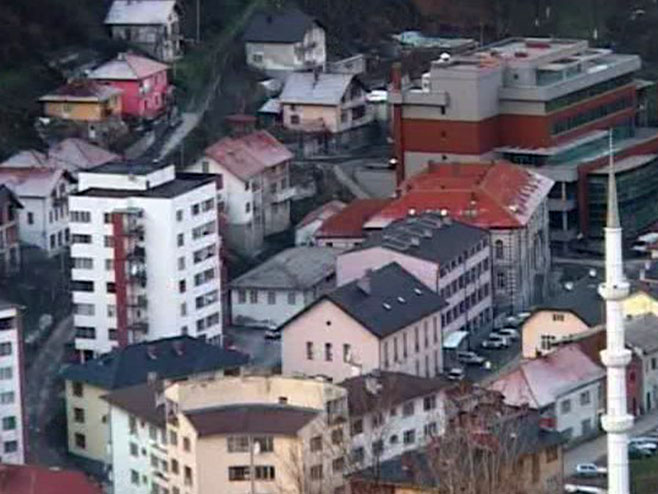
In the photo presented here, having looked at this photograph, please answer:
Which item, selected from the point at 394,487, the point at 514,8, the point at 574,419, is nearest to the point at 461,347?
the point at 574,419

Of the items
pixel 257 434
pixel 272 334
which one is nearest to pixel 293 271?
pixel 272 334

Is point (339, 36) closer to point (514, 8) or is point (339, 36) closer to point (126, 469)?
point (514, 8)

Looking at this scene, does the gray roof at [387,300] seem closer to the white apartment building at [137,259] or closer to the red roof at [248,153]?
the white apartment building at [137,259]

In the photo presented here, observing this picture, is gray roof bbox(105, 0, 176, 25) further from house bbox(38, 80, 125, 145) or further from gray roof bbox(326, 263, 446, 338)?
gray roof bbox(326, 263, 446, 338)

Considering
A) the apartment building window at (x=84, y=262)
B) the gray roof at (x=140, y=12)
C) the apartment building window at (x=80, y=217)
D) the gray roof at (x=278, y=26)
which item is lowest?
the apartment building window at (x=84, y=262)

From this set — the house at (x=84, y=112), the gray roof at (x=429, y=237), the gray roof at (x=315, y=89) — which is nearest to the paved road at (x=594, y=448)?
the gray roof at (x=429, y=237)

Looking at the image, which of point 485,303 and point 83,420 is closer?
point 83,420

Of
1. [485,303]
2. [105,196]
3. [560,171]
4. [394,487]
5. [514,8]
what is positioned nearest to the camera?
[394,487]
